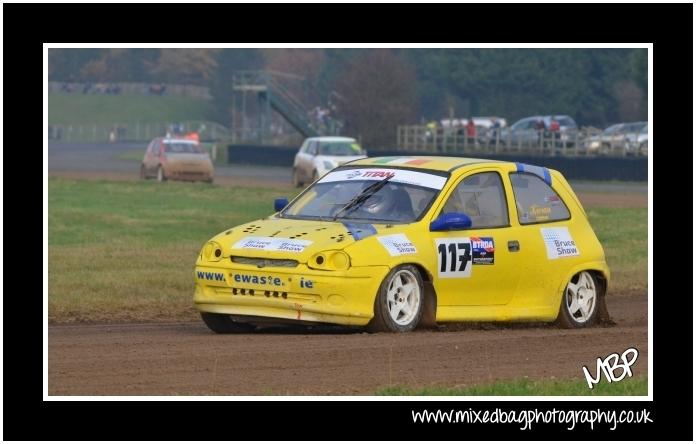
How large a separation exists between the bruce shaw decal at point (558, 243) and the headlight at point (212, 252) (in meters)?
2.97

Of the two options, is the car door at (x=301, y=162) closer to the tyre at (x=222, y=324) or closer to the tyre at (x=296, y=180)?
the tyre at (x=296, y=180)

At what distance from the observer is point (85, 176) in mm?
42312

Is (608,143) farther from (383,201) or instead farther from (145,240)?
(383,201)

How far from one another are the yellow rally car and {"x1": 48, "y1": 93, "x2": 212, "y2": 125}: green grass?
93761 mm

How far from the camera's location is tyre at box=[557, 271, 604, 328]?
12086 millimetres

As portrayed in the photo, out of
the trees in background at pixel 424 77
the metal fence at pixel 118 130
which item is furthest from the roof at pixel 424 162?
the metal fence at pixel 118 130

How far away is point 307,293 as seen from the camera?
1037cm

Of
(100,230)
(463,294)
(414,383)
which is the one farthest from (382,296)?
(100,230)

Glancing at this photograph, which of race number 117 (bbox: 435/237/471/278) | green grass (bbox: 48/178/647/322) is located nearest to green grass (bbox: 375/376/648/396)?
race number 117 (bbox: 435/237/471/278)

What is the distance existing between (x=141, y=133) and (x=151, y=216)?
80.8 m

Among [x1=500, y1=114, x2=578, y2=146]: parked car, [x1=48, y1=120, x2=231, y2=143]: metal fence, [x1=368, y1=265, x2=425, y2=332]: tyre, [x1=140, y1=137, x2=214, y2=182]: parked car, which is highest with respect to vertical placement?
[x1=48, y1=120, x2=231, y2=143]: metal fence

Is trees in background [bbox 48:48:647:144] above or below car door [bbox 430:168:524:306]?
above

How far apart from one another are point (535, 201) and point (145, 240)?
9418mm

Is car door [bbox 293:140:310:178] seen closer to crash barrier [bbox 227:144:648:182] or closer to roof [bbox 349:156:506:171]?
crash barrier [bbox 227:144:648:182]
